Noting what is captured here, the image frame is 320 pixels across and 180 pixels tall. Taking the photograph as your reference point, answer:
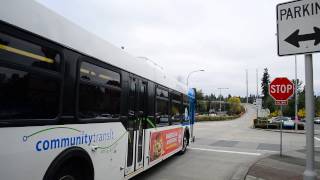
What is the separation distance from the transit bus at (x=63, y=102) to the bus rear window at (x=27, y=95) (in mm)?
11

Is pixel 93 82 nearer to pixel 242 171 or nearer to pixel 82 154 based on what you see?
pixel 82 154

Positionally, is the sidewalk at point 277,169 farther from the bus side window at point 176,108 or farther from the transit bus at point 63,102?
the transit bus at point 63,102

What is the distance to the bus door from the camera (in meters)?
7.38

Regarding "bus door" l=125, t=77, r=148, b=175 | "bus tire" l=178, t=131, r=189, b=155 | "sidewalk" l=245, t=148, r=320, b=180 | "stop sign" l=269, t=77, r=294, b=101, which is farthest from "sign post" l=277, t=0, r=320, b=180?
"stop sign" l=269, t=77, r=294, b=101

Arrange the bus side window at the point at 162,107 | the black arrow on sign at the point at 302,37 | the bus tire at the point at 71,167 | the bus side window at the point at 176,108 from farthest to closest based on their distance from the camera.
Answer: the bus side window at the point at 176,108 < the bus side window at the point at 162,107 < the bus tire at the point at 71,167 < the black arrow on sign at the point at 302,37

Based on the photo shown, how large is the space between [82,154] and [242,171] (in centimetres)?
590

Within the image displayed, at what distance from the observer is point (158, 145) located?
9.61 meters

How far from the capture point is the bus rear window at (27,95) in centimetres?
378

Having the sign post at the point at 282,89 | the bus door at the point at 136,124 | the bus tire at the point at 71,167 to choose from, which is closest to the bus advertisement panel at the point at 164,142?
the bus door at the point at 136,124

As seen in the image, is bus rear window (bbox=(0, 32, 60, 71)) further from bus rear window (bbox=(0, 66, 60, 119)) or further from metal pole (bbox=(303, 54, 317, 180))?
metal pole (bbox=(303, 54, 317, 180))

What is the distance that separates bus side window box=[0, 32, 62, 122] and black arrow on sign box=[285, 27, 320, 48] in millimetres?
3020

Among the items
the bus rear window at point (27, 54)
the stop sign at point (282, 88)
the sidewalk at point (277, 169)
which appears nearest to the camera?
the bus rear window at point (27, 54)

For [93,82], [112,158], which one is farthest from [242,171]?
[93,82]

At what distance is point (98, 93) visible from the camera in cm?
591
